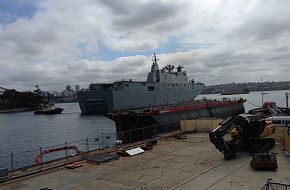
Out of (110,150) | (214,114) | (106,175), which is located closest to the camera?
(106,175)

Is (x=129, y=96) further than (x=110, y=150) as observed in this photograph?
Yes

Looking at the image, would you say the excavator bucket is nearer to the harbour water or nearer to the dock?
the dock

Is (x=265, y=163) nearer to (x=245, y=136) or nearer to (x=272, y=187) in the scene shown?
(x=245, y=136)


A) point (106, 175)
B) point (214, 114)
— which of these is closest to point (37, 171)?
point (106, 175)

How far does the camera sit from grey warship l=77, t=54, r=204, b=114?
82.4 metres

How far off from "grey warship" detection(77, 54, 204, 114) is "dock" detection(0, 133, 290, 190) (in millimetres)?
58770

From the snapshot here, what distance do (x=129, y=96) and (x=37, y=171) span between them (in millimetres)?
66920

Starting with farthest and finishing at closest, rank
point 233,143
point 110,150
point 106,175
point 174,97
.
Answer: point 174,97 < point 110,150 < point 233,143 < point 106,175

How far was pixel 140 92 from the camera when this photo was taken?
3265 inches

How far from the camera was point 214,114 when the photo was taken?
5284 cm

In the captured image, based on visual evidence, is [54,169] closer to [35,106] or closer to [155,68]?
[155,68]

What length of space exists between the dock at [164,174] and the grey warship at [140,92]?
58.8 m

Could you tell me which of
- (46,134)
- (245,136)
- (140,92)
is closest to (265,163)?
(245,136)

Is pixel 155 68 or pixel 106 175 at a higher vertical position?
pixel 155 68
